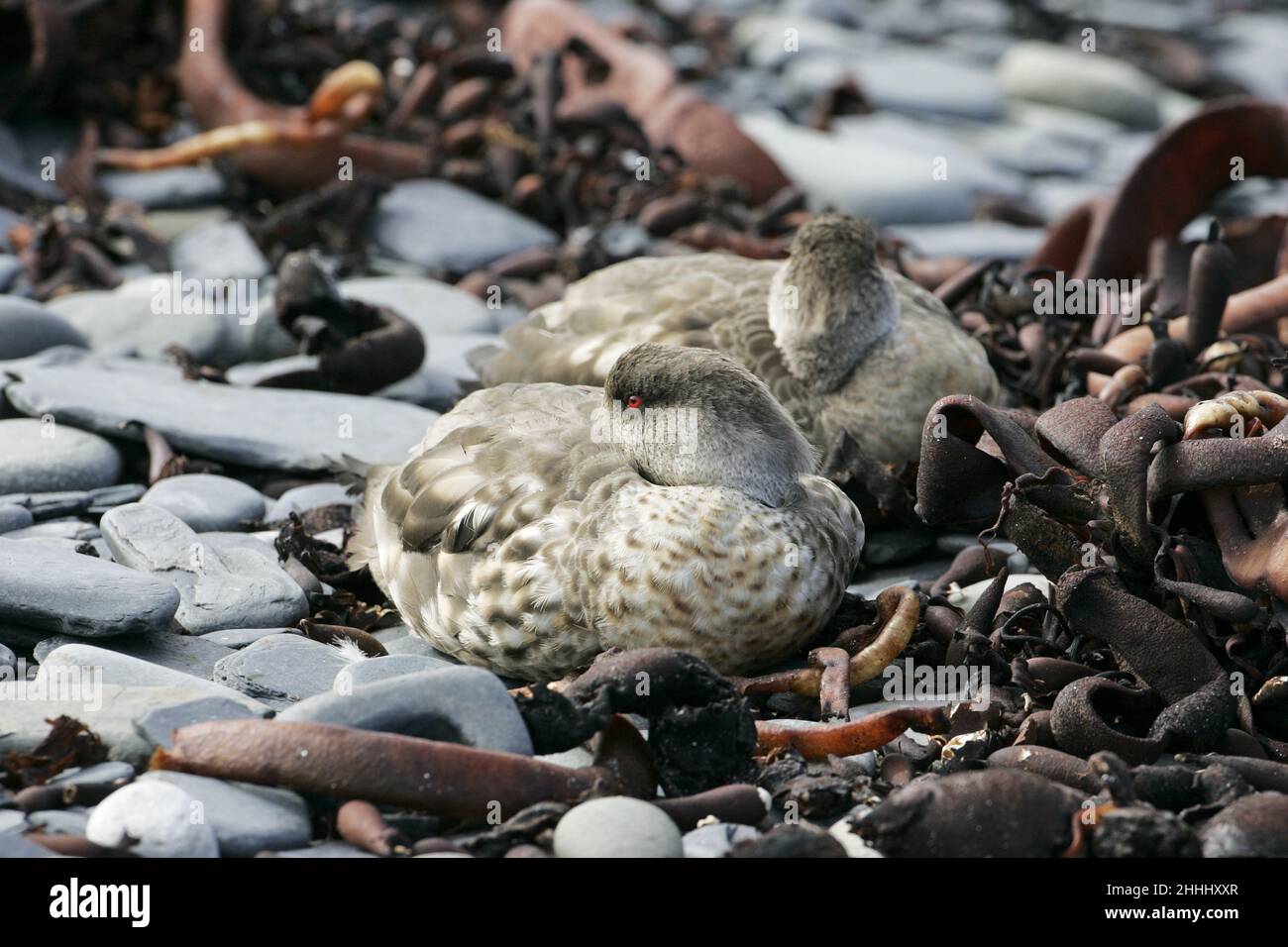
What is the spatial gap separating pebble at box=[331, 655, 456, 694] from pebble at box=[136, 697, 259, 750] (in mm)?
272

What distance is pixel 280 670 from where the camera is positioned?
4.25 meters

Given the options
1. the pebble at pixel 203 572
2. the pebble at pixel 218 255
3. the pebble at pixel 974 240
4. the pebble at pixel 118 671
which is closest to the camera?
the pebble at pixel 118 671

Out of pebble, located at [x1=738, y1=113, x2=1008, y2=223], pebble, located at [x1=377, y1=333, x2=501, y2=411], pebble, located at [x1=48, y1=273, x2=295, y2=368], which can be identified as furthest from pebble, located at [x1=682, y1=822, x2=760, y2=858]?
pebble, located at [x1=738, y1=113, x2=1008, y2=223]

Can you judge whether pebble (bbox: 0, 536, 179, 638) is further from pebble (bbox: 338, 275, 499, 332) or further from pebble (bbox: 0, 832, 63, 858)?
pebble (bbox: 338, 275, 499, 332)

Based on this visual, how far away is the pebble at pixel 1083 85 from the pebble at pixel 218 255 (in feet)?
25.8

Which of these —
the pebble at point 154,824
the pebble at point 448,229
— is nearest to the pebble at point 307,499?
the pebble at point 154,824

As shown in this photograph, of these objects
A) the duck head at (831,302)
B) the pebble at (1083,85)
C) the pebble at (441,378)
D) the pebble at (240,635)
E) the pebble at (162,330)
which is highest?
the pebble at (1083,85)

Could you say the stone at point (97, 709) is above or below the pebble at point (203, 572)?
below

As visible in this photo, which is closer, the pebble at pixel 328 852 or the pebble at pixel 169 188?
the pebble at pixel 328 852

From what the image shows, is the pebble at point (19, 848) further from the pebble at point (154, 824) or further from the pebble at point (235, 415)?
the pebble at point (235, 415)

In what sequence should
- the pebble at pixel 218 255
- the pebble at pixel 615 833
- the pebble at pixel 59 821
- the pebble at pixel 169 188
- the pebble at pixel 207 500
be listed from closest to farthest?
1. the pebble at pixel 615 833
2. the pebble at pixel 59 821
3. the pebble at pixel 207 500
4. the pebble at pixel 218 255
5. the pebble at pixel 169 188

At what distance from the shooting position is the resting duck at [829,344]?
5508mm

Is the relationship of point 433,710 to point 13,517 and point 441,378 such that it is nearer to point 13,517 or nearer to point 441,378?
point 13,517

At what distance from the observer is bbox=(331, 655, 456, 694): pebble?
13.2 feet
